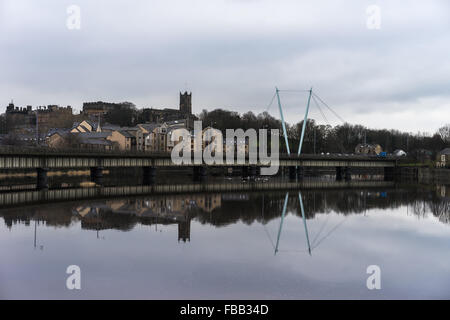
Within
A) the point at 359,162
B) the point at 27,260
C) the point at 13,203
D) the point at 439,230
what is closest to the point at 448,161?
the point at 359,162

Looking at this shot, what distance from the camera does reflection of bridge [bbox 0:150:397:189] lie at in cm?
5341

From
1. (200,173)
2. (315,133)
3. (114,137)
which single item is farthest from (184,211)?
(315,133)

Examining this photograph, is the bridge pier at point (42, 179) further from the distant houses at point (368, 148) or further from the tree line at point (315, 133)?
the distant houses at point (368, 148)

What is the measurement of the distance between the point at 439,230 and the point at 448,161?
113 meters

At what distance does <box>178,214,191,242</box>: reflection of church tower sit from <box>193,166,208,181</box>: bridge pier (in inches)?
2006

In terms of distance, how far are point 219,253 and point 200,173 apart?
2485 inches

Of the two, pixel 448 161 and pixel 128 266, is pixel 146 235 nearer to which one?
pixel 128 266

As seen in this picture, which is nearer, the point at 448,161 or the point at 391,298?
the point at 391,298

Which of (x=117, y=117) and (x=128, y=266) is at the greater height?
(x=117, y=117)

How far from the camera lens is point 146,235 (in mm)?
22656

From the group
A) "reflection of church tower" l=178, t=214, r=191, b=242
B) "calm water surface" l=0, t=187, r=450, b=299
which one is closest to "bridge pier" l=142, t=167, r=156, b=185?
"calm water surface" l=0, t=187, r=450, b=299

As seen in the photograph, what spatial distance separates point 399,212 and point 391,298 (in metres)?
24.6
